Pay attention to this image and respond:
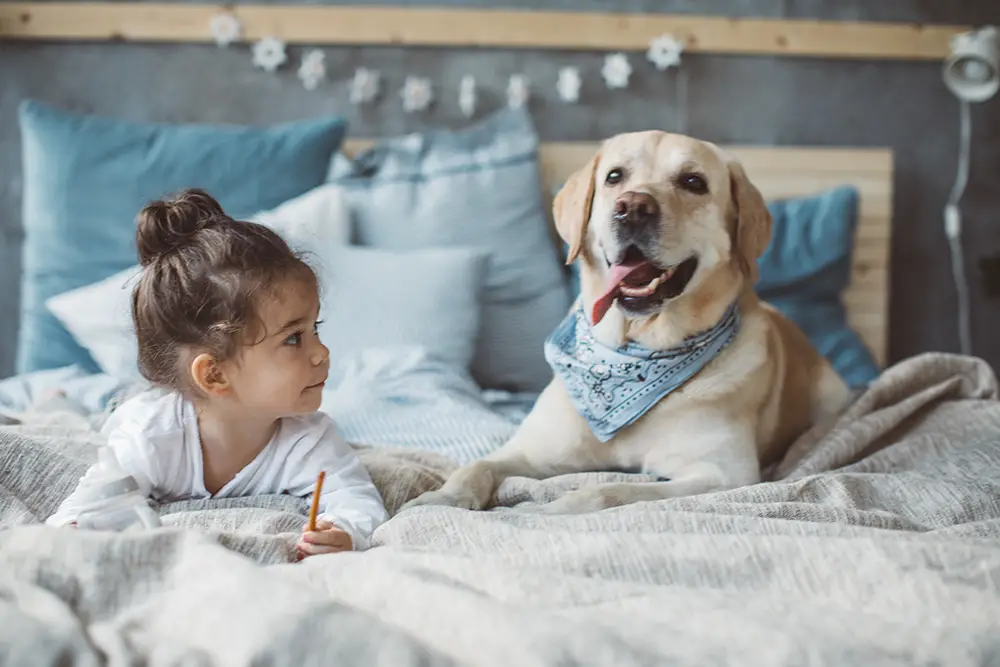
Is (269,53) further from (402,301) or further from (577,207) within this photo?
(577,207)

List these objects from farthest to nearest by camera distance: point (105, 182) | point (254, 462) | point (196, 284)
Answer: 1. point (105, 182)
2. point (254, 462)
3. point (196, 284)

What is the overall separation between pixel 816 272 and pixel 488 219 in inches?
34.0

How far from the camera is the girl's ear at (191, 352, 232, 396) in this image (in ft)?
4.17

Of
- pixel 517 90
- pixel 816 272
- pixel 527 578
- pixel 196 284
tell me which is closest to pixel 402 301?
pixel 196 284

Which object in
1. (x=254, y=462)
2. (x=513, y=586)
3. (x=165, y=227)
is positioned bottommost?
(x=254, y=462)

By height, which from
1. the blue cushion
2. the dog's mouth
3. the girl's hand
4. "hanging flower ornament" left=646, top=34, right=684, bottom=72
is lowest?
the blue cushion

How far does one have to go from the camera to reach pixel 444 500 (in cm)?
140

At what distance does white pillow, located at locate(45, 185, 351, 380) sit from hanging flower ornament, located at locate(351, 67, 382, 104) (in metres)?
0.57

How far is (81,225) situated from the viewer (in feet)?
7.91

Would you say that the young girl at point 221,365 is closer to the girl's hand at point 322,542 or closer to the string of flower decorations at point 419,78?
the girl's hand at point 322,542

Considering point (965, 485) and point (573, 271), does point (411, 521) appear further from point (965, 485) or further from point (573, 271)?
point (573, 271)

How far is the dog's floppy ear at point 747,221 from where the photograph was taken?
1671 mm

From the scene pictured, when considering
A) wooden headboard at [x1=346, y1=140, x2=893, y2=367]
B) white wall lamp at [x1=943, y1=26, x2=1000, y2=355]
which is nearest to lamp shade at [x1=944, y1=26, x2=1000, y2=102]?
white wall lamp at [x1=943, y1=26, x2=1000, y2=355]

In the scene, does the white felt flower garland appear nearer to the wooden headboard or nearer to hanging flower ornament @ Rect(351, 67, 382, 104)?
hanging flower ornament @ Rect(351, 67, 382, 104)
